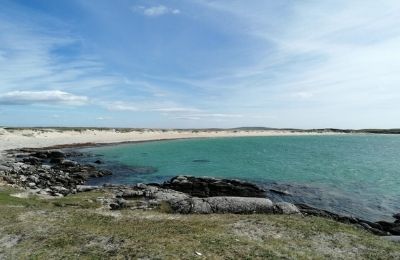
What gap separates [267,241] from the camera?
1488 cm

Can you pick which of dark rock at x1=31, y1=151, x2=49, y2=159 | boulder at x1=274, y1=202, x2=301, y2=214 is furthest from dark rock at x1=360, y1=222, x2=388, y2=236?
dark rock at x1=31, y1=151, x2=49, y2=159

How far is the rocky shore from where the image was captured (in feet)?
72.5

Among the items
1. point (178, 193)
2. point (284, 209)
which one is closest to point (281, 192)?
point (178, 193)

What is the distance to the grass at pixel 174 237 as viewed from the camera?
1315 centimetres

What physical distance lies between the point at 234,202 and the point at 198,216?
336 cm

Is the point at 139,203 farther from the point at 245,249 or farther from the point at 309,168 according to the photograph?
the point at 309,168

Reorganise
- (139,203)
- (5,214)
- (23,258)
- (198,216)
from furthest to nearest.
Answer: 1. (139,203)
2. (198,216)
3. (5,214)
4. (23,258)

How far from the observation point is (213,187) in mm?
36281

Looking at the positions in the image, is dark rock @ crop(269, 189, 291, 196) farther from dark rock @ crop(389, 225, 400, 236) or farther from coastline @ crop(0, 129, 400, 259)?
dark rock @ crop(389, 225, 400, 236)

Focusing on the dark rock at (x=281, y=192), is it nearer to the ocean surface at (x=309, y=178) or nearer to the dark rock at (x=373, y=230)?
the ocean surface at (x=309, y=178)

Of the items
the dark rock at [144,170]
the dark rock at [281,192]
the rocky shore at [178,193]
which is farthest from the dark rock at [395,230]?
the dark rock at [144,170]

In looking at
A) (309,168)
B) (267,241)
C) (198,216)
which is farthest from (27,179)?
(309,168)

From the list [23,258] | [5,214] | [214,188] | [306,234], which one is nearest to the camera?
[23,258]

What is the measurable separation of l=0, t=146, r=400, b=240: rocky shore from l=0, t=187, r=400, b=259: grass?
243cm
